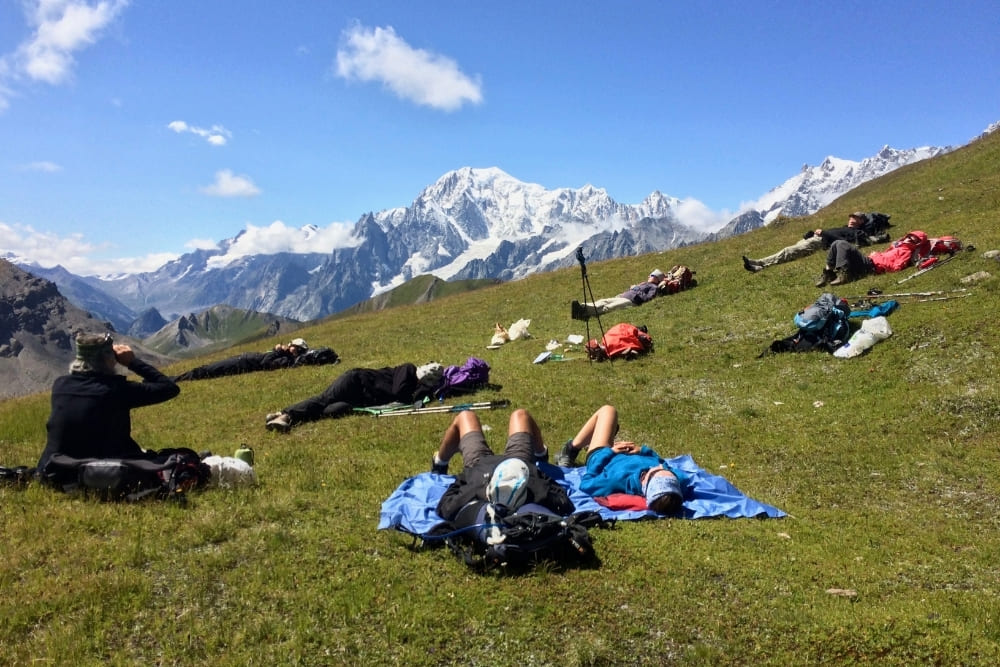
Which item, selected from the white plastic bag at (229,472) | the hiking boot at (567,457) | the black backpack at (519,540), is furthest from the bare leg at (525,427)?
the white plastic bag at (229,472)

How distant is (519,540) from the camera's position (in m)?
7.83

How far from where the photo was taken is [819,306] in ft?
66.8

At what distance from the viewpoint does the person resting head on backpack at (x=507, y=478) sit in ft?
28.2

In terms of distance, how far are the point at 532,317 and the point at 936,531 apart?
1022 inches

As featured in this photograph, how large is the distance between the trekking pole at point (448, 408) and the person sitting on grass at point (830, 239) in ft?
67.7

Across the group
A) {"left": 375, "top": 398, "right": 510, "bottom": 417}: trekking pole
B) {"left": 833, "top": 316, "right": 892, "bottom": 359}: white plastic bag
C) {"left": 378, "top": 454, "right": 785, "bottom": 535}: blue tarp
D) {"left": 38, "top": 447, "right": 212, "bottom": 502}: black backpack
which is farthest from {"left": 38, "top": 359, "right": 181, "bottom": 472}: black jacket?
{"left": 833, "top": 316, "right": 892, "bottom": 359}: white plastic bag

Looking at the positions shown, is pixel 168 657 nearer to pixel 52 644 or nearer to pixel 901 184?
pixel 52 644

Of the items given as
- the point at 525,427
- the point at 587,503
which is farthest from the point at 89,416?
the point at 587,503

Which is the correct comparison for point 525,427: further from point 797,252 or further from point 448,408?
point 797,252

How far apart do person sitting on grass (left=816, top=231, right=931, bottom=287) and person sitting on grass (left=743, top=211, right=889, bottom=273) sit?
4.61 meters

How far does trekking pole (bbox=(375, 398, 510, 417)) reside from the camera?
1770 centimetres

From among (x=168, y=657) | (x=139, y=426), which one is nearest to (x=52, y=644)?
(x=168, y=657)

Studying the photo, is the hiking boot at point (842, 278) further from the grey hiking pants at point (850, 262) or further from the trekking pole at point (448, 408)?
the trekking pole at point (448, 408)

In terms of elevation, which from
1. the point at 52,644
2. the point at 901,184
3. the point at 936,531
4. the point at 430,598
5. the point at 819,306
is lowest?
the point at 936,531
